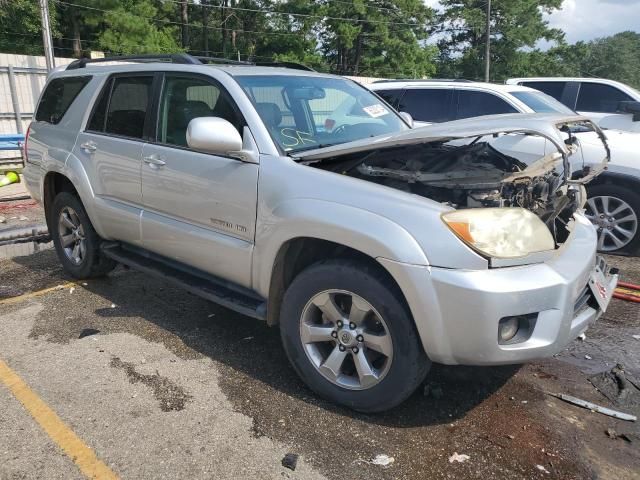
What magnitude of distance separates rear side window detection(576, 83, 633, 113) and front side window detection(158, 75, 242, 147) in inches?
267

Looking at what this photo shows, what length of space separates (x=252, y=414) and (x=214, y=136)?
5.12ft

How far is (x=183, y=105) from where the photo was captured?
3865 millimetres

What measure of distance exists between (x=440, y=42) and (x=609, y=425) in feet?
189

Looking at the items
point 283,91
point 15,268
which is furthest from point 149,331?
point 15,268

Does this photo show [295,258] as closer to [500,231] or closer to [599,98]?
[500,231]

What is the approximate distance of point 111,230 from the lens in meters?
4.44

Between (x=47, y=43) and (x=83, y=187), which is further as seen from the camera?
(x=47, y=43)

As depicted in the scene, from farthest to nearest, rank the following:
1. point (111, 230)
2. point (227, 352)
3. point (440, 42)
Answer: point (440, 42), point (111, 230), point (227, 352)

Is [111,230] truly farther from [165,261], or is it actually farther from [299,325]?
[299,325]

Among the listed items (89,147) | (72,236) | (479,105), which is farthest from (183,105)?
(479,105)

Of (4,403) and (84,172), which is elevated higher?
(84,172)

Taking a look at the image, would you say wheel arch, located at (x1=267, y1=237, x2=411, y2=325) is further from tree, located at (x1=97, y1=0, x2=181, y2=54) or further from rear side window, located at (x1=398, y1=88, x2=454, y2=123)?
tree, located at (x1=97, y1=0, x2=181, y2=54)

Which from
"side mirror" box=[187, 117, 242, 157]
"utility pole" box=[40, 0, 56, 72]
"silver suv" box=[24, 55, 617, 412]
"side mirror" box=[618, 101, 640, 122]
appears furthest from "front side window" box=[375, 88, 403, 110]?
"utility pole" box=[40, 0, 56, 72]

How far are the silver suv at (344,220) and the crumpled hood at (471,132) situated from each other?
1 cm
